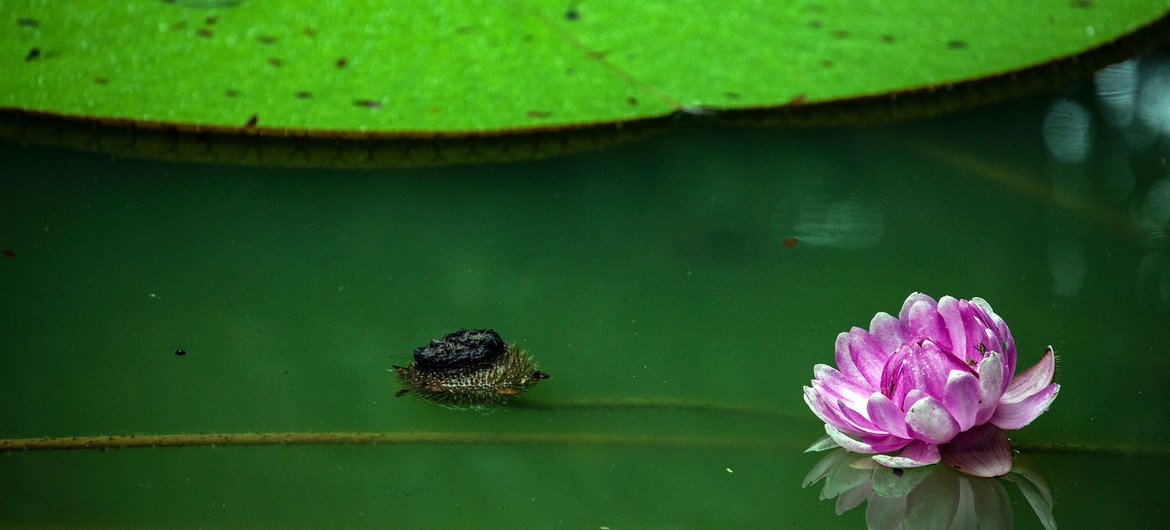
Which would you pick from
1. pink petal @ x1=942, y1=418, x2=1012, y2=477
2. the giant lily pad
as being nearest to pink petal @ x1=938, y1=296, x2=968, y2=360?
pink petal @ x1=942, y1=418, x2=1012, y2=477

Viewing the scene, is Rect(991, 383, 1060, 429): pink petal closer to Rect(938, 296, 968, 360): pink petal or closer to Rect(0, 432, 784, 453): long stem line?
Rect(938, 296, 968, 360): pink petal

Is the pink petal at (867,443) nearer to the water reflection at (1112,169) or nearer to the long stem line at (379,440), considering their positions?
Result: the long stem line at (379,440)

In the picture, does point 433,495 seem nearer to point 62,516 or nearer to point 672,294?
point 62,516

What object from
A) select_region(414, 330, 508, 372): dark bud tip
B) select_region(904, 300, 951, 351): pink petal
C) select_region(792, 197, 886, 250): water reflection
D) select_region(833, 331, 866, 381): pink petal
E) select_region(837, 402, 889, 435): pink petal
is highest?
select_region(904, 300, 951, 351): pink petal

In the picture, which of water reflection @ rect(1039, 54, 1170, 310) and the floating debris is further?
water reflection @ rect(1039, 54, 1170, 310)

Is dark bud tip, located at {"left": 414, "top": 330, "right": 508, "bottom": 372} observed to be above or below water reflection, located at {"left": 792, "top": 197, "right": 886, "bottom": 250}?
above

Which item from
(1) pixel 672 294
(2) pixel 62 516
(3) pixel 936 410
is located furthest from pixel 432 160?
(3) pixel 936 410

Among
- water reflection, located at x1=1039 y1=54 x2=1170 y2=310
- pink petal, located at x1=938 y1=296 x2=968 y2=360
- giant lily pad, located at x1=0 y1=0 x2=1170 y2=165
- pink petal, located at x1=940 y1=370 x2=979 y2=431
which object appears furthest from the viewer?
giant lily pad, located at x1=0 y1=0 x2=1170 y2=165
